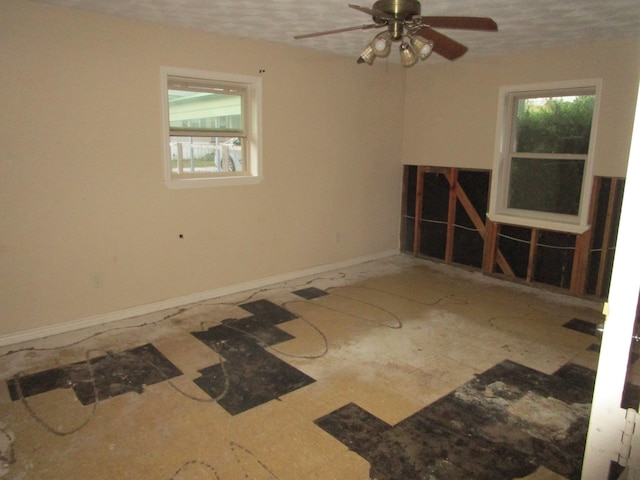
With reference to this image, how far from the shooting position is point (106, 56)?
11.5 feet

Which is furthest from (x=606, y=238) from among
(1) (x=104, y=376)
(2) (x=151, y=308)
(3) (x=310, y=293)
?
(1) (x=104, y=376)

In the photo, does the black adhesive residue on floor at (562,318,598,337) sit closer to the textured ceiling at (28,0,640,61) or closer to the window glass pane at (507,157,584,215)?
the window glass pane at (507,157,584,215)

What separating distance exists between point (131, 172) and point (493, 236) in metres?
3.99

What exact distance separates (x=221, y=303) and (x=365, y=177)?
2.52 metres

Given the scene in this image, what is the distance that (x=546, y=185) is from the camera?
4859 mm

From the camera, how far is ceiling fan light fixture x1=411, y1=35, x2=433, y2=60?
8.39 feet

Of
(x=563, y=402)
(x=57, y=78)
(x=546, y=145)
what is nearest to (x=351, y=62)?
(x=546, y=145)

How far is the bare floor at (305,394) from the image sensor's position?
2164mm

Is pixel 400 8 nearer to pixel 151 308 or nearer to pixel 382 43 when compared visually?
pixel 382 43

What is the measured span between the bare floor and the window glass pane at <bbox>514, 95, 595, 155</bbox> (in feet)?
5.60

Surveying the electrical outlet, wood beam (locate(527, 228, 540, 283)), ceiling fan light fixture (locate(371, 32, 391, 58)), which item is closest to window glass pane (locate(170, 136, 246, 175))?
the electrical outlet

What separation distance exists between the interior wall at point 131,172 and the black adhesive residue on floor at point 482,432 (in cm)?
235

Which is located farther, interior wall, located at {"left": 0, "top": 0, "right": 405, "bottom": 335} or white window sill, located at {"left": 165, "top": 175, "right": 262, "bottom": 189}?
white window sill, located at {"left": 165, "top": 175, "right": 262, "bottom": 189}

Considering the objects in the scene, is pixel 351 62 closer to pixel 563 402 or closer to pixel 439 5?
pixel 439 5
